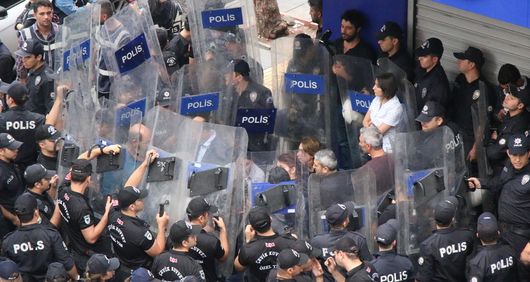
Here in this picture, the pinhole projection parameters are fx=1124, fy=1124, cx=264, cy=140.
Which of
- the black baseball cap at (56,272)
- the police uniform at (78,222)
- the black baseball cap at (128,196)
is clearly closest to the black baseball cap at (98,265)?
the black baseball cap at (56,272)

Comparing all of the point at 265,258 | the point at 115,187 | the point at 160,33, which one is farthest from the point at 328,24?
the point at 265,258

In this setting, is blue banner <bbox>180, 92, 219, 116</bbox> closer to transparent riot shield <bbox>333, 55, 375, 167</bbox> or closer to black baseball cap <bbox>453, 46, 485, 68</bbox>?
transparent riot shield <bbox>333, 55, 375, 167</bbox>

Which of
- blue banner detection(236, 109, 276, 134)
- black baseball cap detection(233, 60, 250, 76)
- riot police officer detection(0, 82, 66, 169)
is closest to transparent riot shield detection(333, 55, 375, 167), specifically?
blue banner detection(236, 109, 276, 134)

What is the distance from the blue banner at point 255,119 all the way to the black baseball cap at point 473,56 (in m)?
1.89

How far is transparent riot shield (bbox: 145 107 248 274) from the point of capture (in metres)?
9.61

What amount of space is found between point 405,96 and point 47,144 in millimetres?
3428

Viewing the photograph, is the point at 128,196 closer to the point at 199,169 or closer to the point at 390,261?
the point at 199,169

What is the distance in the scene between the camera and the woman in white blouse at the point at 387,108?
34.4 ft

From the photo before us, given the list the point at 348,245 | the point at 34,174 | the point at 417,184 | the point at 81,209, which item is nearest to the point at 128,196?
the point at 81,209

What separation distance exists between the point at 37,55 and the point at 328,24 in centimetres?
329

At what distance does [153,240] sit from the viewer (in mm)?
9305

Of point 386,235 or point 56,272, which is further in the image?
point 56,272

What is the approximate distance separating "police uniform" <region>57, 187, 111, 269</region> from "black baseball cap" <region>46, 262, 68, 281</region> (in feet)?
2.44

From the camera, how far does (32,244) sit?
30.2 ft
